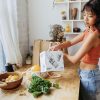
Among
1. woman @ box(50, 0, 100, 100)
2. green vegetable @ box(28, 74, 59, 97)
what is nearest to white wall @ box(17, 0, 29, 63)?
woman @ box(50, 0, 100, 100)

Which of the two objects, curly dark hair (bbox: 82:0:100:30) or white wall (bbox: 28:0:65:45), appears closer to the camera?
curly dark hair (bbox: 82:0:100:30)

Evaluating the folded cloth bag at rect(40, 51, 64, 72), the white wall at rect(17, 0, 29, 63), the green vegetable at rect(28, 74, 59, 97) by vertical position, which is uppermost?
the white wall at rect(17, 0, 29, 63)

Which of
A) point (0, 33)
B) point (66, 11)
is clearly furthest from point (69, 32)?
point (0, 33)

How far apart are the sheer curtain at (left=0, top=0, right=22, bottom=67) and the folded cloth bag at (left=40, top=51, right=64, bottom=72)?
0.64m

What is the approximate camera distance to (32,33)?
295cm

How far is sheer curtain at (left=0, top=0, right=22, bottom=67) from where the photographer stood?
2139mm

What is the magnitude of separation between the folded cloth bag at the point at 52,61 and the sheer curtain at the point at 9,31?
2.10 feet

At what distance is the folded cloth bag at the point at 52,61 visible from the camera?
1.71 metres

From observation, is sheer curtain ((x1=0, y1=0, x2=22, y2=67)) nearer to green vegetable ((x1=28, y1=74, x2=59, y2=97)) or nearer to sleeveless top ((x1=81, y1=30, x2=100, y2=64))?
green vegetable ((x1=28, y1=74, x2=59, y2=97))

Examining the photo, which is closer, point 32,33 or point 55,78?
point 55,78

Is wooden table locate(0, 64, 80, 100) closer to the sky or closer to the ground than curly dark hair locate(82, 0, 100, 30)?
closer to the ground

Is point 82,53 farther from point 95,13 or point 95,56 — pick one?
point 95,13

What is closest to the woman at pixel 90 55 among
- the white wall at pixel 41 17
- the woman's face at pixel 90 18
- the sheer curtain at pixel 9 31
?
the woman's face at pixel 90 18

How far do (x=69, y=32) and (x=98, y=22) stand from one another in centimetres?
127
